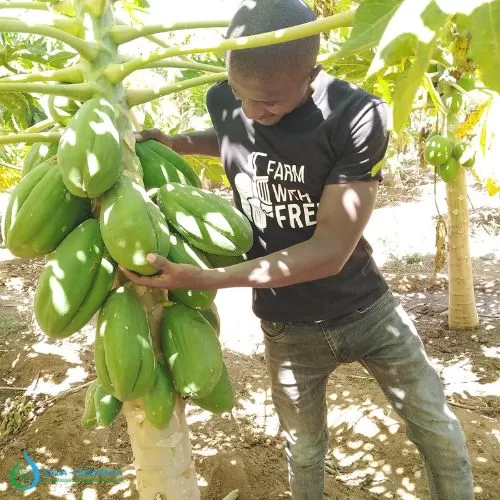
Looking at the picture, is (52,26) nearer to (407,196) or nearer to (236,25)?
(236,25)

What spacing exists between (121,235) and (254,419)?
7.62 feet

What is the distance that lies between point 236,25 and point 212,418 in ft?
8.19

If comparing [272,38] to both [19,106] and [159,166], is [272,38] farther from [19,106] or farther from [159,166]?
[19,106]

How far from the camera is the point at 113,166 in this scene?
54.6 inches

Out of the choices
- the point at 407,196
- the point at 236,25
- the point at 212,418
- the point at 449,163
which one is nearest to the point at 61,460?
the point at 212,418

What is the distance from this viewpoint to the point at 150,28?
1504mm

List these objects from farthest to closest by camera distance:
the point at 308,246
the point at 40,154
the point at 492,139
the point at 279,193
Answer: the point at 279,193 < the point at 40,154 < the point at 308,246 < the point at 492,139

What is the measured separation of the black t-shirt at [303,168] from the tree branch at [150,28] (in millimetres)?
358

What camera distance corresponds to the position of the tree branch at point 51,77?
1.40 m

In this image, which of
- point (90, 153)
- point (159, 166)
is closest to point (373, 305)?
point (159, 166)

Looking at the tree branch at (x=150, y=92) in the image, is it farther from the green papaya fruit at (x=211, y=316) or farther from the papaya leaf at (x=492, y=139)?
the papaya leaf at (x=492, y=139)

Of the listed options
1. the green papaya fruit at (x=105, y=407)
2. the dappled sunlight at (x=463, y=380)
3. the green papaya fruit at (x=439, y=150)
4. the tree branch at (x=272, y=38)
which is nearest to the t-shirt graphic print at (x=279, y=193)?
the tree branch at (x=272, y=38)

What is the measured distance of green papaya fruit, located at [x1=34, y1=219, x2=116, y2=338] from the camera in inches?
55.3

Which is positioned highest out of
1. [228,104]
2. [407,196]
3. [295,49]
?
[295,49]
